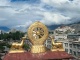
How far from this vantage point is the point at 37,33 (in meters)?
8.78

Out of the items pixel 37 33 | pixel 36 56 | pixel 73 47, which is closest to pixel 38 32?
pixel 37 33

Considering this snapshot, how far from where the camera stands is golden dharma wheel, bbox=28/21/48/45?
8.78 metres

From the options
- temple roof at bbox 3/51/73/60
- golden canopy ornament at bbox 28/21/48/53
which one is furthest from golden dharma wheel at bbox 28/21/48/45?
temple roof at bbox 3/51/73/60

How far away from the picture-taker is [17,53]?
8695mm

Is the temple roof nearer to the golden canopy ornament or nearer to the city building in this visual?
the golden canopy ornament

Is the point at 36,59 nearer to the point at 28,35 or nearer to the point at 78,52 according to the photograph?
the point at 28,35

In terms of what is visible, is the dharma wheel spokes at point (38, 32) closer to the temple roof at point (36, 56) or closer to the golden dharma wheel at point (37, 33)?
the golden dharma wheel at point (37, 33)

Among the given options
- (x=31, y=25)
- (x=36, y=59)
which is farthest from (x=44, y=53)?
(x=31, y=25)

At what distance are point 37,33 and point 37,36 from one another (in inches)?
5.6

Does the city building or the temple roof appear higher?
the temple roof

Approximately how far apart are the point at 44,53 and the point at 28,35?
724mm

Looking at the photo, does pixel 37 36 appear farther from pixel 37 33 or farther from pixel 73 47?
pixel 73 47

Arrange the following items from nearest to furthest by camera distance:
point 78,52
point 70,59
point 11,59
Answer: point 11,59
point 70,59
point 78,52

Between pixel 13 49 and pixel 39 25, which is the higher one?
pixel 39 25
